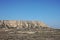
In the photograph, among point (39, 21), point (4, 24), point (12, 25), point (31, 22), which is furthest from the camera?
point (39, 21)

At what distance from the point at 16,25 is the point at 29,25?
6210mm

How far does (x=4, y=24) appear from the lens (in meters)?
74.8

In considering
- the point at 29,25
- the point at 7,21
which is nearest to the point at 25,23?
the point at 29,25

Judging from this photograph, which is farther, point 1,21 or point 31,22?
point 31,22

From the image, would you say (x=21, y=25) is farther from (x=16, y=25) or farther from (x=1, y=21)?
(x=1, y=21)

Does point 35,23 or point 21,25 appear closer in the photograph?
point 21,25

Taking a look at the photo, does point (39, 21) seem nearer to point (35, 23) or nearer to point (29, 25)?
point (35, 23)

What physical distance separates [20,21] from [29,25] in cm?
512

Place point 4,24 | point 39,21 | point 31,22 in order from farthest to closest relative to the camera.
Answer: point 39,21 → point 31,22 → point 4,24

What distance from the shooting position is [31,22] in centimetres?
8544

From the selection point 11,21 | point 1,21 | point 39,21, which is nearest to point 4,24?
point 1,21

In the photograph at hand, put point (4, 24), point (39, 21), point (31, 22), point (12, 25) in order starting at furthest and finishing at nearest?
point (39, 21) → point (31, 22) → point (12, 25) → point (4, 24)

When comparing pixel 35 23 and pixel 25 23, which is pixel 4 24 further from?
pixel 35 23

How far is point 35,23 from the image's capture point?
286 ft
